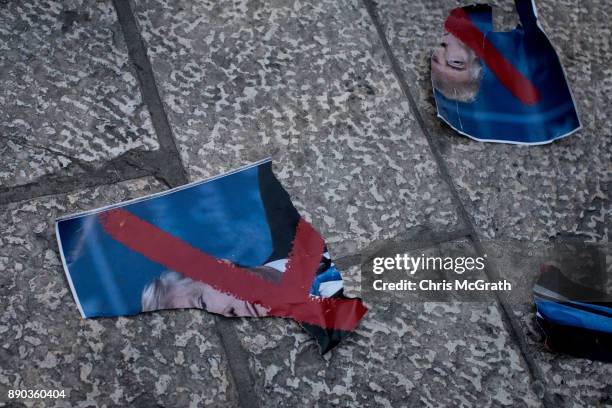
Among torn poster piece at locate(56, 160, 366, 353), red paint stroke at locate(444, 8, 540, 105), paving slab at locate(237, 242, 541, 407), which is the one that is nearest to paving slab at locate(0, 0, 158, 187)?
torn poster piece at locate(56, 160, 366, 353)

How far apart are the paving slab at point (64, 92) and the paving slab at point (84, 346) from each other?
0.13 meters

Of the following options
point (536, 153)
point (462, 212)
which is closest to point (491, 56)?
point (536, 153)

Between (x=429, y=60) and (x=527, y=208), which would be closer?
(x=527, y=208)

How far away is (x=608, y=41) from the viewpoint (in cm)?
147

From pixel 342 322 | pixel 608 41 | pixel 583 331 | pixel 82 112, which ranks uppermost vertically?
pixel 82 112

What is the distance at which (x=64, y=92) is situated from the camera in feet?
3.86

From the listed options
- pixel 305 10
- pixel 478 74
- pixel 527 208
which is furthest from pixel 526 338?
pixel 305 10

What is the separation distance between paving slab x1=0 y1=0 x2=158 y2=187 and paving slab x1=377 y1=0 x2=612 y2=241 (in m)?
0.51

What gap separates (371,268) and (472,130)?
0.35m

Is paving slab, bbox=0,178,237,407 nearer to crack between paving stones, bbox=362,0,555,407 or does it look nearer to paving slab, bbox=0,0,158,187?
paving slab, bbox=0,0,158,187

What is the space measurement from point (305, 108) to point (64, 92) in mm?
405

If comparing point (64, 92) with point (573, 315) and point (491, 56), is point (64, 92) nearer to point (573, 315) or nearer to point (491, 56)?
point (491, 56)

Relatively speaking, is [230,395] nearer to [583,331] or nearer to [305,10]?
[583,331]

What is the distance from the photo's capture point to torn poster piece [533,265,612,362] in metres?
1.07
